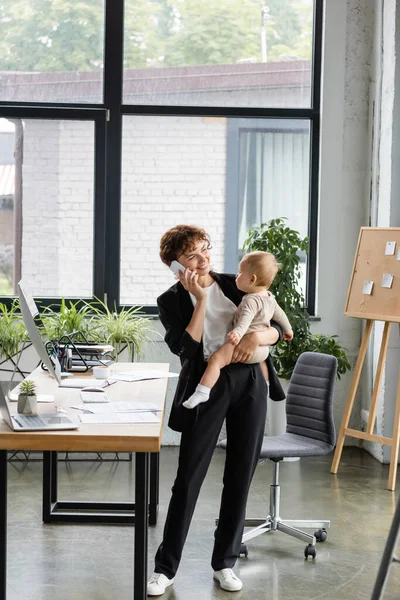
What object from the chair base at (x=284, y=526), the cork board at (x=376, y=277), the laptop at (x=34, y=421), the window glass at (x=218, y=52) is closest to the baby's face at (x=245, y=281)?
the laptop at (x=34, y=421)

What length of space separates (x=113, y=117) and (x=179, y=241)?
11.5ft

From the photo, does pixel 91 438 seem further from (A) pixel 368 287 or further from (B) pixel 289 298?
(B) pixel 289 298

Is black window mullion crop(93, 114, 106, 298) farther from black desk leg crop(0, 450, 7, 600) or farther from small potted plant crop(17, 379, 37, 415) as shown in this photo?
black desk leg crop(0, 450, 7, 600)

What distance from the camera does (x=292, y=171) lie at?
709cm

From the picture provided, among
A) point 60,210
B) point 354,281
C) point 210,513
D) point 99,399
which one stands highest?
point 60,210

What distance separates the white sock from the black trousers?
0.07m

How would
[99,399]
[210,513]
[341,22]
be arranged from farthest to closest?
[341,22]
[210,513]
[99,399]

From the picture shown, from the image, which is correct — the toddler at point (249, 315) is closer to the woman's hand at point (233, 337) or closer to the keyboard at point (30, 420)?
the woman's hand at point (233, 337)

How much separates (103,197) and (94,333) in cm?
128

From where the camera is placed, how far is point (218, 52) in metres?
6.95

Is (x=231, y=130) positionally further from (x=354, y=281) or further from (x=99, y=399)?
(x=99, y=399)

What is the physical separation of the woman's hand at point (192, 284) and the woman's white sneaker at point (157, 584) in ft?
3.98

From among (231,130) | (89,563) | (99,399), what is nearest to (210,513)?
(89,563)

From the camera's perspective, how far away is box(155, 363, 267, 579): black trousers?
3590mm
